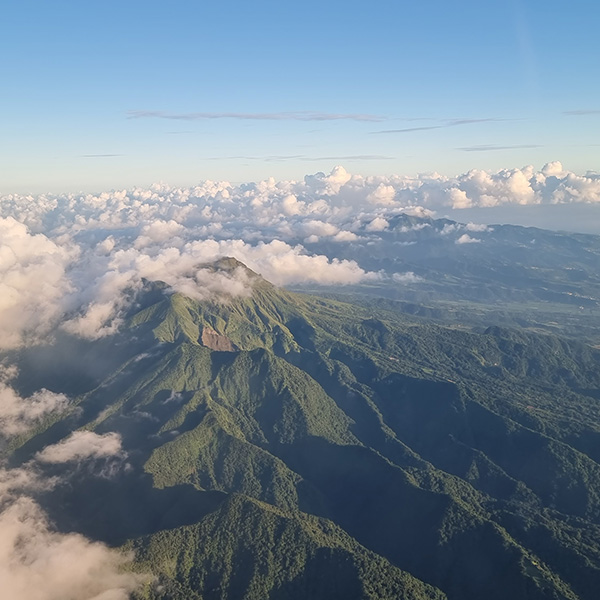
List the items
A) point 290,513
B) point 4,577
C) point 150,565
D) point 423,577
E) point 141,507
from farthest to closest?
point 141,507 → point 290,513 → point 423,577 → point 150,565 → point 4,577

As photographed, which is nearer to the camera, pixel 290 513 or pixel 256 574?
pixel 256 574

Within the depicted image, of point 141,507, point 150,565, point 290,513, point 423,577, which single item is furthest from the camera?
point 141,507

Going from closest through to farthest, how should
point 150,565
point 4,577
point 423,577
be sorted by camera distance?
1. point 4,577
2. point 150,565
3. point 423,577

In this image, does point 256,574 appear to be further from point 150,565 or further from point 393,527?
point 393,527

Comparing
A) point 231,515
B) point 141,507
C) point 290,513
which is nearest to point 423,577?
point 290,513

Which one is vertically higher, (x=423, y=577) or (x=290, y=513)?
(x=290, y=513)

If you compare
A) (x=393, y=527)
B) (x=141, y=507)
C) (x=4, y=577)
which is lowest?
(x=393, y=527)

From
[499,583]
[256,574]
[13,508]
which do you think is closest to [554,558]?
[499,583]

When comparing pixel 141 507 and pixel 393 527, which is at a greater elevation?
pixel 141 507

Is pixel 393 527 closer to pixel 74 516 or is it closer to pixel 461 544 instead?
pixel 461 544
